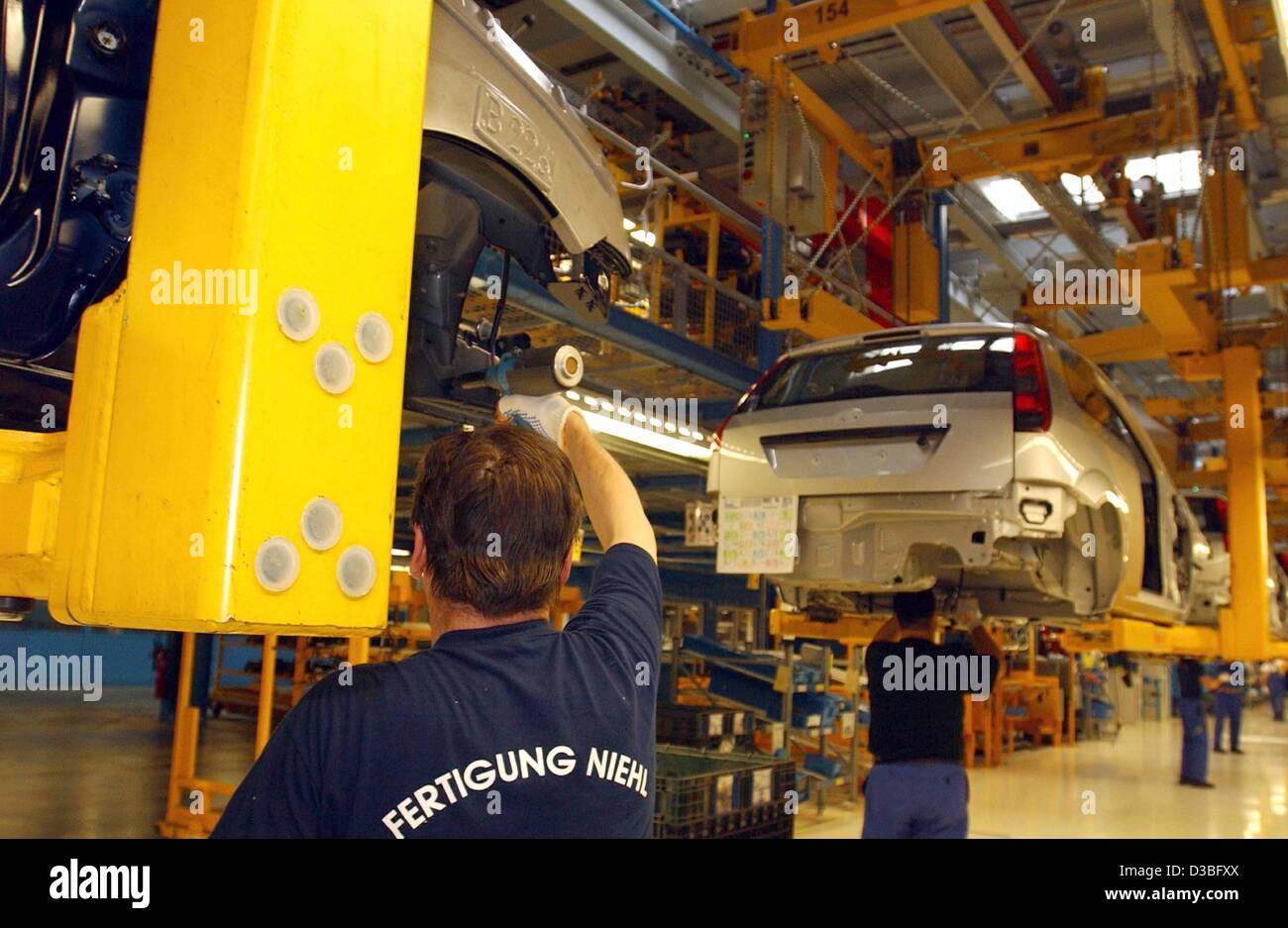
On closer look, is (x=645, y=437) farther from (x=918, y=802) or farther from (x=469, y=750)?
(x=469, y=750)

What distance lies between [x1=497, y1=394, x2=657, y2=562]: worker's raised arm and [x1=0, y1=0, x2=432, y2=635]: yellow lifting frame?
1.77 ft

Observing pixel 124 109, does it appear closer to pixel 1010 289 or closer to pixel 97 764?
pixel 97 764

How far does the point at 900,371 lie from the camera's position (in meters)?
4.74

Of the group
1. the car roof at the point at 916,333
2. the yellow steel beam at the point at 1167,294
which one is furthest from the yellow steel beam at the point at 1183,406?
the car roof at the point at 916,333

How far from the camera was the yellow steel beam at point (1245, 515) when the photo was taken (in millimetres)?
7406

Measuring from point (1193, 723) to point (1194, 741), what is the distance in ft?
0.67

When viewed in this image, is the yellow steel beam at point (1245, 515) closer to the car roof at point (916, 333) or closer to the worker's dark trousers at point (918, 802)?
the car roof at point (916, 333)

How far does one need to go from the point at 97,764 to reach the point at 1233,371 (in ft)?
33.8

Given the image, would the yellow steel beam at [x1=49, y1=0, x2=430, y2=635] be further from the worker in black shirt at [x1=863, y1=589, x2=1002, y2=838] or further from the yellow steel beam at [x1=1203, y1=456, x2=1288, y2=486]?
the yellow steel beam at [x1=1203, y1=456, x2=1288, y2=486]

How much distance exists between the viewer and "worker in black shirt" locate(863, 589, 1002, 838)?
4410 mm

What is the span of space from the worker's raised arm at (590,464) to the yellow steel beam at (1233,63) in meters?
5.96

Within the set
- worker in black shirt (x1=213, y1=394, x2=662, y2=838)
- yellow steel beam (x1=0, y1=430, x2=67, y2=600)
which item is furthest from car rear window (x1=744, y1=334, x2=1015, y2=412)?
yellow steel beam (x1=0, y1=430, x2=67, y2=600)

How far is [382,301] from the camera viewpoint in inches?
44.4
